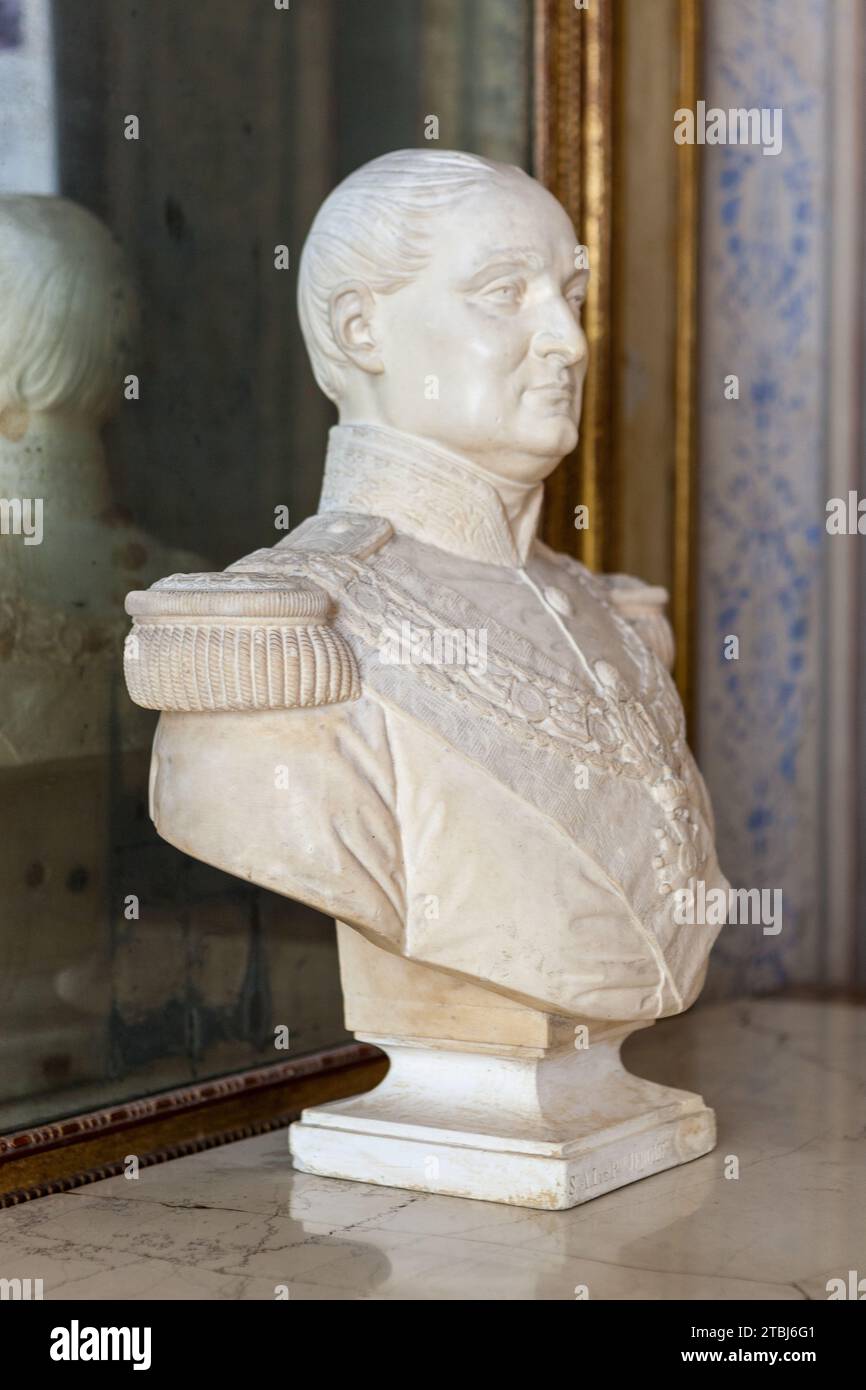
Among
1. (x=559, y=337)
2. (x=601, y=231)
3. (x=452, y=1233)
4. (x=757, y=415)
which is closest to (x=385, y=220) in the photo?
(x=559, y=337)

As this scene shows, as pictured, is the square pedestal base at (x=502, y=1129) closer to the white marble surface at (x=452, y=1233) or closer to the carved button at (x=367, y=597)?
the white marble surface at (x=452, y=1233)

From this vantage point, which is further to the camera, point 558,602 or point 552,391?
point 558,602

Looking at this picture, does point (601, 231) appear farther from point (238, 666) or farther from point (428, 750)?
point (238, 666)

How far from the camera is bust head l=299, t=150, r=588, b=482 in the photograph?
2916mm

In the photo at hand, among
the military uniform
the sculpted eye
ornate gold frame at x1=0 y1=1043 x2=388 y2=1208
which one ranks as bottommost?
ornate gold frame at x1=0 y1=1043 x2=388 y2=1208

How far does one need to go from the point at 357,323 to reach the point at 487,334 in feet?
0.67

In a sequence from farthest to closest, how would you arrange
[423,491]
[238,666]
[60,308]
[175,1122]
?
[175,1122] → [60,308] → [423,491] → [238,666]

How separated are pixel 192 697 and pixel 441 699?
13.7 inches

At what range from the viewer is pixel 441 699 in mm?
2793

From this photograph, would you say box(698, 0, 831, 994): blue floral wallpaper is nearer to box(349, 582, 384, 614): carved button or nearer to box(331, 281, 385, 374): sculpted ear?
box(331, 281, 385, 374): sculpted ear

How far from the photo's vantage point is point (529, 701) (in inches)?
112

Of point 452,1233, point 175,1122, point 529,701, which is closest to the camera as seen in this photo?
point 452,1233

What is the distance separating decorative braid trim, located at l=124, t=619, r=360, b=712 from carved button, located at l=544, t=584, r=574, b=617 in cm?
48

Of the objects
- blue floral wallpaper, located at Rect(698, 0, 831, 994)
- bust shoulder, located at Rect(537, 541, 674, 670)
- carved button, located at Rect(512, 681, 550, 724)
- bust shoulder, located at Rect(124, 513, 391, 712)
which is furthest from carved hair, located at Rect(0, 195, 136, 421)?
blue floral wallpaper, located at Rect(698, 0, 831, 994)
